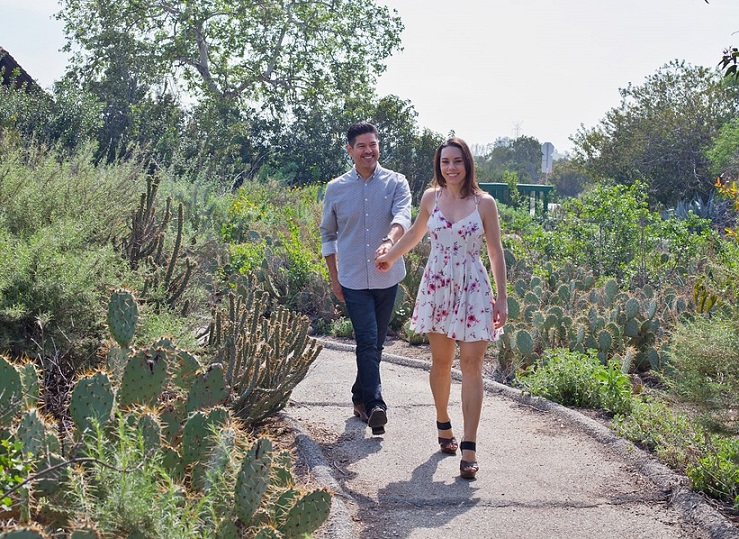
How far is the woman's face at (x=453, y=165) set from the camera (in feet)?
19.1

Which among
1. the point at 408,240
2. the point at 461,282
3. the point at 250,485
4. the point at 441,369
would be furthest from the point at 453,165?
the point at 250,485

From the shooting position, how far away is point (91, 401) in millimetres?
4105

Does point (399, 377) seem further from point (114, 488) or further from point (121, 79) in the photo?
point (121, 79)

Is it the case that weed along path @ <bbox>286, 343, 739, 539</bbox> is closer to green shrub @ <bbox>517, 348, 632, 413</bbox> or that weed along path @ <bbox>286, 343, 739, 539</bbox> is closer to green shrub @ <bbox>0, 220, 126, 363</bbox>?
green shrub @ <bbox>517, 348, 632, 413</bbox>

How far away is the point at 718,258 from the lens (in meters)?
9.08

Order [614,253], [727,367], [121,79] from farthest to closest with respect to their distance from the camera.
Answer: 1. [121,79]
2. [614,253]
3. [727,367]

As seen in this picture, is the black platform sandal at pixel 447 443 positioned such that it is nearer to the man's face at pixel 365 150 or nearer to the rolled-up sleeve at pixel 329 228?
the rolled-up sleeve at pixel 329 228

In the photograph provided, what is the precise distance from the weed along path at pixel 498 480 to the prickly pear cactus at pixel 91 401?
4.05ft

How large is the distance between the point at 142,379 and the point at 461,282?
2124 millimetres

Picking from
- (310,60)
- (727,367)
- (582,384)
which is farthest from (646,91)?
(727,367)

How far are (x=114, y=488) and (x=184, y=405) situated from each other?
5.31ft

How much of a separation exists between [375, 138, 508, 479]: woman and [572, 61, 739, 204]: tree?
87.0 ft

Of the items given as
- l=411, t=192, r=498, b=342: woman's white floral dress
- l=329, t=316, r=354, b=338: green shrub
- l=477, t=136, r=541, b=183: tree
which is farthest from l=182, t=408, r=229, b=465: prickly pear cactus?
l=477, t=136, r=541, b=183: tree

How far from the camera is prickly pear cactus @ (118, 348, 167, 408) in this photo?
4.55 meters
